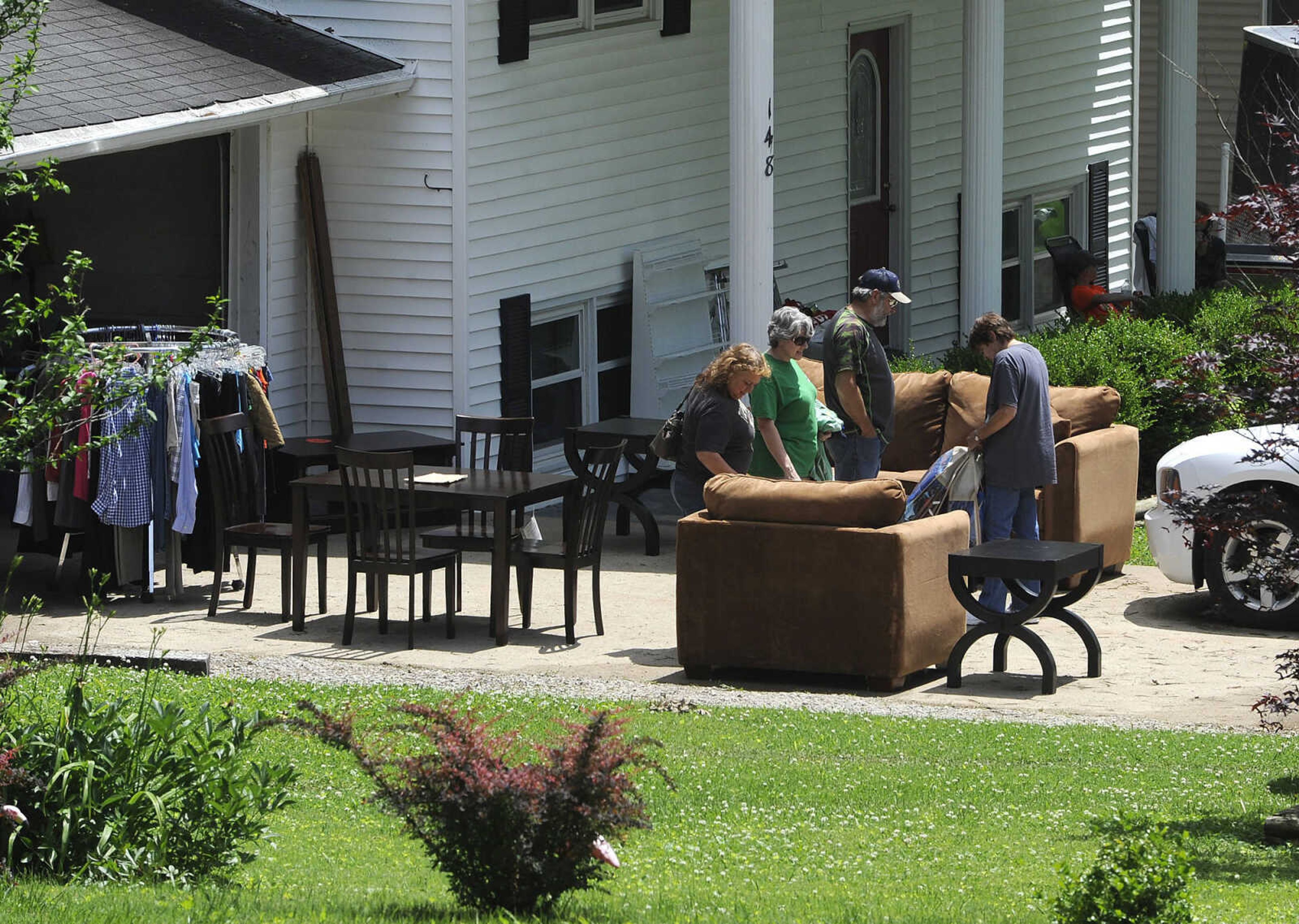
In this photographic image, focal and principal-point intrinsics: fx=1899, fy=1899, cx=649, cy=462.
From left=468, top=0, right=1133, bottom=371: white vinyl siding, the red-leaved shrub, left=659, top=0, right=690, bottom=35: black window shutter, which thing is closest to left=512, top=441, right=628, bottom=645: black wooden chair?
left=468, top=0, right=1133, bottom=371: white vinyl siding

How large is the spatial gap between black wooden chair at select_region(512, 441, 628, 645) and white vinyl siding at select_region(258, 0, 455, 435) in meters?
3.79

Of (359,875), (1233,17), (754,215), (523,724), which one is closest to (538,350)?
(754,215)

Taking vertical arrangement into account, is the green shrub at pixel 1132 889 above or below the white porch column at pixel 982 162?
below

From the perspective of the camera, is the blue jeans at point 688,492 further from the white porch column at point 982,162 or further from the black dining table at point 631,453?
the white porch column at point 982,162

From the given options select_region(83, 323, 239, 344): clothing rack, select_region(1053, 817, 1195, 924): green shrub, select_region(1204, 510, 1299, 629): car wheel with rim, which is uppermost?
select_region(83, 323, 239, 344): clothing rack

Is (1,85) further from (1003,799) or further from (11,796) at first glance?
(1003,799)

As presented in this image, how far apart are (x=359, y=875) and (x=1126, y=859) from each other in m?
2.47

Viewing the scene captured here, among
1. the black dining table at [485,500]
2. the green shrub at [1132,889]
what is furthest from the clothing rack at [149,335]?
the green shrub at [1132,889]

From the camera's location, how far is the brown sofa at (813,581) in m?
9.61

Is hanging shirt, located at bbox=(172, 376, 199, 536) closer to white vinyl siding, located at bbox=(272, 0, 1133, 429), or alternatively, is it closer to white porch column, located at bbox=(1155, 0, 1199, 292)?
white vinyl siding, located at bbox=(272, 0, 1133, 429)

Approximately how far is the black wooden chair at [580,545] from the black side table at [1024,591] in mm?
2139

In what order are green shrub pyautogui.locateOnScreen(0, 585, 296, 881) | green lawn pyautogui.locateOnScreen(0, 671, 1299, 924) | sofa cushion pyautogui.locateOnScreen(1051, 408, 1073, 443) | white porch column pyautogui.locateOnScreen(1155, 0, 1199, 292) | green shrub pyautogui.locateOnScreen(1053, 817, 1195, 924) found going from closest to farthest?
green shrub pyautogui.locateOnScreen(1053, 817, 1195, 924), green lawn pyautogui.locateOnScreen(0, 671, 1299, 924), green shrub pyautogui.locateOnScreen(0, 585, 296, 881), sofa cushion pyautogui.locateOnScreen(1051, 408, 1073, 443), white porch column pyautogui.locateOnScreen(1155, 0, 1199, 292)

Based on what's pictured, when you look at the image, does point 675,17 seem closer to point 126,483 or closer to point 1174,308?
point 1174,308

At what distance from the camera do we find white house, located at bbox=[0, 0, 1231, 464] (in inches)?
571
